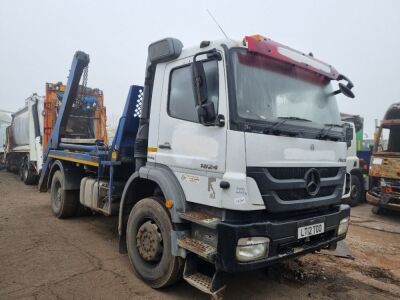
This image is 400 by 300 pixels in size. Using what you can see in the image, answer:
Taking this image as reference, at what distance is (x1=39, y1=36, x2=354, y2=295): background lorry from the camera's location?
2996mm

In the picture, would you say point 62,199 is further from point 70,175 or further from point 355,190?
point 355,190

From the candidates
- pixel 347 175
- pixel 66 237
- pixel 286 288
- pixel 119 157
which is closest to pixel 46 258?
pixel 66 237

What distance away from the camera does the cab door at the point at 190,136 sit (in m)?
3.12

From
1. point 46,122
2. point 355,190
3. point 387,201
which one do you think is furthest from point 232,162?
point 46,122

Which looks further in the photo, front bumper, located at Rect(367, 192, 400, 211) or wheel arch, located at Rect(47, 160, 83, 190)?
front bumper, located at Rect(367, 192, 400, 211)

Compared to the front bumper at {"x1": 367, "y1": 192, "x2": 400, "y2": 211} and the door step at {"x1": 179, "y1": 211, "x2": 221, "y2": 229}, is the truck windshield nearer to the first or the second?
the door step at {"x1": 179, "y1": 211, "x2": 221, "y2": 229}

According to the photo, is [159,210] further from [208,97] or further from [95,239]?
[95,239]

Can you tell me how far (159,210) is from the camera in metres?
3.66

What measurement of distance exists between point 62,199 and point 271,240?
192 inches

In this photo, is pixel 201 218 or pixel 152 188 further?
pixel 152 188

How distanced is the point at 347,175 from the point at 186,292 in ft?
8.10

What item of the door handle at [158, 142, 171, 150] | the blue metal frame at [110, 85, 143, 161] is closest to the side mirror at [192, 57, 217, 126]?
the door handle at [158, 142, 171, 150]

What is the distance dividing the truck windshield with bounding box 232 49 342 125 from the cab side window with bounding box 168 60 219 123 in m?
0.21

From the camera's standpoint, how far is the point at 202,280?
318cm
